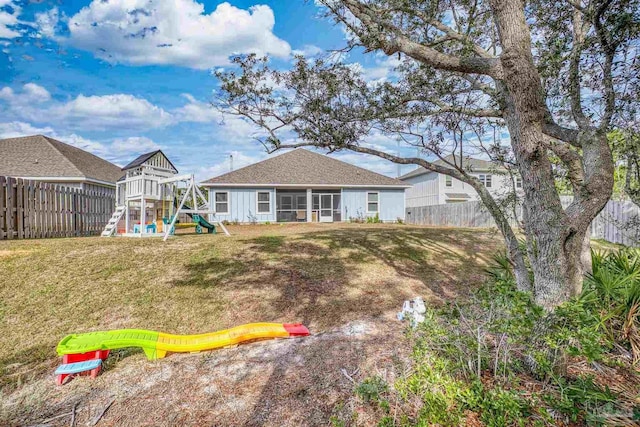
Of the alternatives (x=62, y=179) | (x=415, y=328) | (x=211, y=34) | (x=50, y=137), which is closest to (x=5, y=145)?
(x=50, y=137)

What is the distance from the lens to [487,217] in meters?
16.5

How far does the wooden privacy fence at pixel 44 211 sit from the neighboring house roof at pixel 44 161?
510 cm

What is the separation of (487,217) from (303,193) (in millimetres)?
12003

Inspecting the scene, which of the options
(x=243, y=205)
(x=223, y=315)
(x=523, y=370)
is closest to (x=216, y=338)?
(x=223, y=315)

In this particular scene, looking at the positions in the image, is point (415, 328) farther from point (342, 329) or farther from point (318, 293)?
point (318, 293)

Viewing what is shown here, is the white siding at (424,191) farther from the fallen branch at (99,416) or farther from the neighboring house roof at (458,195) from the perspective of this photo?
the fallen branch at (99,416)

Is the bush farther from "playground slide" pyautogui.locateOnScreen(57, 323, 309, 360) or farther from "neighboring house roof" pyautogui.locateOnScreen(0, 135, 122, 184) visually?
"neighboring house roof" pyautogui.locateOnScreen(0, 135, 122, 184)

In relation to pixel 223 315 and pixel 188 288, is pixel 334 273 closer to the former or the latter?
pixel 223 315

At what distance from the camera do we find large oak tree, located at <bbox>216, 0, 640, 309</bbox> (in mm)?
3090

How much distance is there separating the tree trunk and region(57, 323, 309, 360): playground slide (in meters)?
2.86

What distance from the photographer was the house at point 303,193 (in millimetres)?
20844

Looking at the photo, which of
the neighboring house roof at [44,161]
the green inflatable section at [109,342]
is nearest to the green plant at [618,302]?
the green inflatable section at [109,342]

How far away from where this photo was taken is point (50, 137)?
19562 millimetres

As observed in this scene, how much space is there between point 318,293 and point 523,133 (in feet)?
14.0
